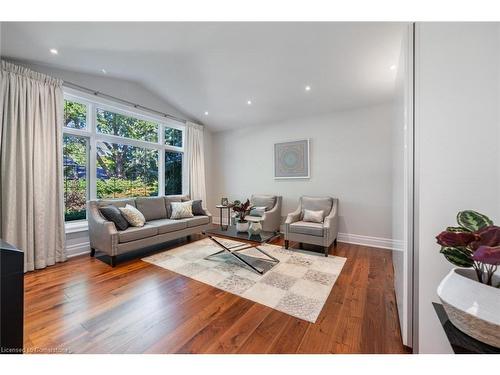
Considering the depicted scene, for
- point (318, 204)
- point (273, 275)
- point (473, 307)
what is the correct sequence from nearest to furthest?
point (473, 307)
point (273, 275)
point (318, 204)

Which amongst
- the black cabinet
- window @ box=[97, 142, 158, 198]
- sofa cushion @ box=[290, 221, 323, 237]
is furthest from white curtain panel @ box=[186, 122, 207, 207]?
the black cabinet

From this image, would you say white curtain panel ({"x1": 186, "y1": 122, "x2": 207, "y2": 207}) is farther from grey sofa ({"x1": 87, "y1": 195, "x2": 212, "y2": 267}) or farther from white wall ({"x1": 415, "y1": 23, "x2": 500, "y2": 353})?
white wall ({"x1": 415, "y1": 23, "x2": 500, "y2": 353})

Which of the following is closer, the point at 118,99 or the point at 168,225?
the point at 168,225

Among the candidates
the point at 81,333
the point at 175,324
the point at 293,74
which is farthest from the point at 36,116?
the point at 293,74

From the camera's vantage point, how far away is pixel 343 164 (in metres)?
3.80

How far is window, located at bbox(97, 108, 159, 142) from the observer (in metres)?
3.64

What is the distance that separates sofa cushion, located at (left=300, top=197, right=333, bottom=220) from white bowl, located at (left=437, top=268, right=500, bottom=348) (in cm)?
284

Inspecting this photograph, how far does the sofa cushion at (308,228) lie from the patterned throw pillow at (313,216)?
0.11 metres

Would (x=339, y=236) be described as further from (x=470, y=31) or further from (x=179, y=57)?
(x=179, y=57)

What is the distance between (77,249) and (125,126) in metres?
2.31

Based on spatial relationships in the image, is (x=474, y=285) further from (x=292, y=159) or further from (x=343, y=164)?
(x=292, y=159)

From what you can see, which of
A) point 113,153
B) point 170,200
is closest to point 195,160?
point 170,200

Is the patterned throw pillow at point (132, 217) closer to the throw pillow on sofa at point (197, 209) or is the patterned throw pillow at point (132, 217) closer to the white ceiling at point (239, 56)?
the throw pillow on sofa at point (197, 209)
